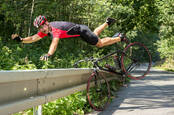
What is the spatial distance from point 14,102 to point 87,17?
9797 mm

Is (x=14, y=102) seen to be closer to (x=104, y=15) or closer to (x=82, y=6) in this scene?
(x=82, y=6)

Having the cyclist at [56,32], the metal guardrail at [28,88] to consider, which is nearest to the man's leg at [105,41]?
the cyclist at [56,32]

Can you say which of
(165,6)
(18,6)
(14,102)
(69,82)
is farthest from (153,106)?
(165,6)

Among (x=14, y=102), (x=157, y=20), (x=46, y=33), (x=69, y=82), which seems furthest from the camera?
(x=157, y=20)

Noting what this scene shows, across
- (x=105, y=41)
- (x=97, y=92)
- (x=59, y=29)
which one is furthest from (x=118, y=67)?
(x=59, y=29)

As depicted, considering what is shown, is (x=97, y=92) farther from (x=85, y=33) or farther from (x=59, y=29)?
(x=59, y=29)

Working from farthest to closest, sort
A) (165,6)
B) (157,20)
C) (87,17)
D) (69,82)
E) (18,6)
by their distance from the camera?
1. (157,20)
2. (165,6)
3. (87,17)
4. (18,6)
5. (69,82)

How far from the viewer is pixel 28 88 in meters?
3.34

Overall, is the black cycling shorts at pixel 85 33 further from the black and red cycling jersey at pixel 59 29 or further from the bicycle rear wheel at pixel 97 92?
the bicycle rear wheel at pixel 97 92

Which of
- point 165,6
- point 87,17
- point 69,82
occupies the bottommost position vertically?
point 69,82

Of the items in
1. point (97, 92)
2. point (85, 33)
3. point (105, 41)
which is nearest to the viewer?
point (85, 33)

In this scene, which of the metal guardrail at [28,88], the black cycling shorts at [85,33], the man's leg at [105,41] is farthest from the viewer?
the man's leg at [105,41]

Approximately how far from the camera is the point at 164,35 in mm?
30297

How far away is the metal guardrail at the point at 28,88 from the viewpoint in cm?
283
